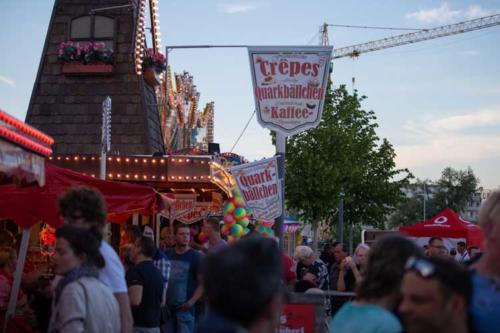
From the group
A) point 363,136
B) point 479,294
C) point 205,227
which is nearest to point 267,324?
point 479,294

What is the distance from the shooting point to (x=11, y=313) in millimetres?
7969

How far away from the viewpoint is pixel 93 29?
2133cm

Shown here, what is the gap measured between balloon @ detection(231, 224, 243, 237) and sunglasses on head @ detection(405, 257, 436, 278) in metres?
11.6

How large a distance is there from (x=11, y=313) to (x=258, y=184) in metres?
3.64

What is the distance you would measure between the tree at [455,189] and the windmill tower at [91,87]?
8357 cm

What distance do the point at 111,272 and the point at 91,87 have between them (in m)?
17.0

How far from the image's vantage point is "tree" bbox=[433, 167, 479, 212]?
10025 cm

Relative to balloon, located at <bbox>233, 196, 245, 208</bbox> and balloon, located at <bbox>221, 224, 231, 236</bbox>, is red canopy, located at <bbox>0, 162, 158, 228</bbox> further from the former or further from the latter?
balloon, located at <bbox>233, 196, 245, 208</bbox>

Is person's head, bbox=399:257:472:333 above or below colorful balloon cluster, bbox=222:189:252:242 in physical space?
below

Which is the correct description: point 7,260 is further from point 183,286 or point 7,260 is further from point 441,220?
point 441,220

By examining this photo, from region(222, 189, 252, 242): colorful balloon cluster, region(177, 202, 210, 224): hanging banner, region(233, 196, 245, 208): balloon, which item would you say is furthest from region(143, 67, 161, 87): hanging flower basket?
region(222, 189, 252, 242): colorful balloon cluster

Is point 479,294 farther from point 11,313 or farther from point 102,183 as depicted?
point 102,183

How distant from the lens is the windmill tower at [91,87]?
21188mm

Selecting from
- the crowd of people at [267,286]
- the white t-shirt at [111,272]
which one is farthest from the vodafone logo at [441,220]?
the white t-shirt at [111,272]
